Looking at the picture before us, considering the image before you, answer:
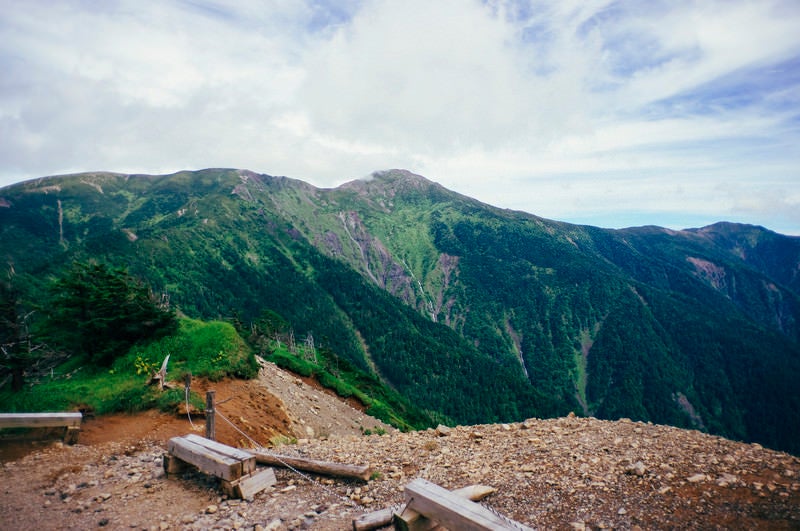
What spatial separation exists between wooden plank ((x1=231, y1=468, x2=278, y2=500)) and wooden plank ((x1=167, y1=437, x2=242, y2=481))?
0.16 metres

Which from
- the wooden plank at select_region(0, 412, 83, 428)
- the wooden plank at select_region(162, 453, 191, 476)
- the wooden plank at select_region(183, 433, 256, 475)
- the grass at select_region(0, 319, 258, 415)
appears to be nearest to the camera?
the wooden plank at select_region(183, 433, 256, 475)

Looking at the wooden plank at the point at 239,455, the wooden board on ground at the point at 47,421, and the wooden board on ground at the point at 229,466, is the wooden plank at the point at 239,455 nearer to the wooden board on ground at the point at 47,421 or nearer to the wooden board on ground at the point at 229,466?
the wooden board on ground at the point at 229,466

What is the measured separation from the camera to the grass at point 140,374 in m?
14.2

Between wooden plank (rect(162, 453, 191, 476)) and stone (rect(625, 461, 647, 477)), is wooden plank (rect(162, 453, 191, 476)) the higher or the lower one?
the lower one

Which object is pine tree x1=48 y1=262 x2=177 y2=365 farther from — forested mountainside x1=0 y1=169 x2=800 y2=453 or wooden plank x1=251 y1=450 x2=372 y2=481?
forested mountainside x1=0 y1=169 x2=800 y2=453

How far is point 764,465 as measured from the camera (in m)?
7.98

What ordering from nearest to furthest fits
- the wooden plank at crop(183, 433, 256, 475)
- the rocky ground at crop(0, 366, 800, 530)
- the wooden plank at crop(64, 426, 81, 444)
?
1. the rocky ground at crop(0, 366, 800, 530)
2. the wooden plank at crop(183, 433, 256, 475)
3. the wooden plank at crop(64, 426, 81, 444)

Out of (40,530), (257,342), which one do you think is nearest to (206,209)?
(257,342)

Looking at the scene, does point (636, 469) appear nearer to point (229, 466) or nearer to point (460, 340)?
point (229, 466)

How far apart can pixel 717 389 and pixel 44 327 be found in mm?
224501

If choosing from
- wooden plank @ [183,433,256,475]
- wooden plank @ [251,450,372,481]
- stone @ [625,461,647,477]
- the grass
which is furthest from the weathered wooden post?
stone @ [625,461,647,477]

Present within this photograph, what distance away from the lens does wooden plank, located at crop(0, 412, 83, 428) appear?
34.1 feet

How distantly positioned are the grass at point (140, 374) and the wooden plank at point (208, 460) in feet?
21.3

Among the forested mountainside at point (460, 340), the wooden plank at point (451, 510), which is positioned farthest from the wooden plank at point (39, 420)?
the forested mountainside at point (460, 340)
